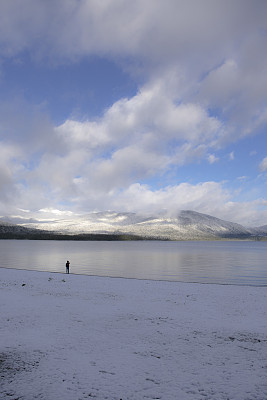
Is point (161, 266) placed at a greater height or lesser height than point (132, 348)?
lesser

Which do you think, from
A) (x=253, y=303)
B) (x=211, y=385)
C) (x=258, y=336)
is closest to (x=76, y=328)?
(x=211, y=385)

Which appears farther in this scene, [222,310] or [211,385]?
[222,310]

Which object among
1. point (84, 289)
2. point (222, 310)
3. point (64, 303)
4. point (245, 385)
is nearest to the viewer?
point (245, 385)

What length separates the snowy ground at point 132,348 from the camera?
8.55 meters

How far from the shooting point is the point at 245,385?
8.80 m

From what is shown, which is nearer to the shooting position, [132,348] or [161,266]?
[132,348]

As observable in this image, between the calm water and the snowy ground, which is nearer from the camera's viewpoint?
Result: the snowy ground

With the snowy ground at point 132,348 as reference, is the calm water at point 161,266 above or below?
below

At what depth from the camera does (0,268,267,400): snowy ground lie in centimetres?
855

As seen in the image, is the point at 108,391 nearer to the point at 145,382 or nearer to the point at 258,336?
the point at 145,382

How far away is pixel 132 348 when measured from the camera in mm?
11680

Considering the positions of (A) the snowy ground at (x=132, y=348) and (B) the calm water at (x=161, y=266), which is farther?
(B) the calm water at (x=161, y=266)

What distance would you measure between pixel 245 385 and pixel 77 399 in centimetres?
529

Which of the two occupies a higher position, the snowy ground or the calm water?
the snowy ground
